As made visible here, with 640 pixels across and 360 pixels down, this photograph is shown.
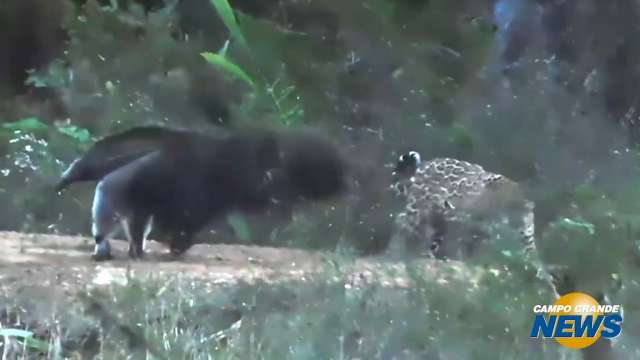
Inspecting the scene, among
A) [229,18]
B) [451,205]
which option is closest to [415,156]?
[451,205]

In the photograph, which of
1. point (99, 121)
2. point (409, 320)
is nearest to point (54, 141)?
point (99, 121)

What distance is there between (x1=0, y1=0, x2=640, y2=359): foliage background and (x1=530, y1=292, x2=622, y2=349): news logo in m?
0.26

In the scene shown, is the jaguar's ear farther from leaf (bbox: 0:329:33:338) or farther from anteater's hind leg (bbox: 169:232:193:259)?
leaf (bbox: 0:329:33:338)

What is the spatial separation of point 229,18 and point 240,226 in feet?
3.06

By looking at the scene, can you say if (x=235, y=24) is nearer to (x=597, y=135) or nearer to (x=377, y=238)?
(x=377, y=238)

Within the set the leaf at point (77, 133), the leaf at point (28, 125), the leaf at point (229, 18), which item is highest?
the leaf at point (229, 18)

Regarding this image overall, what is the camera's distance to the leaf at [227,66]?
13.0 ft

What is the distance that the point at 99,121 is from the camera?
12.9ft

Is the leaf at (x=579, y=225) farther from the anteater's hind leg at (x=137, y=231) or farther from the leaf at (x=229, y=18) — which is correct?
the anteater's hind leg at (x=137, y=231)

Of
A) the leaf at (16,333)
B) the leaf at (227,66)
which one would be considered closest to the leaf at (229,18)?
the leaf at (227,66)

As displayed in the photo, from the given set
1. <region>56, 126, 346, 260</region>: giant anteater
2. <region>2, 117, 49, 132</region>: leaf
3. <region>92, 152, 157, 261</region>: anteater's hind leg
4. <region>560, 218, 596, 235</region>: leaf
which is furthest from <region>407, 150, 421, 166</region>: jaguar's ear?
<region>2, 117, 49, 132</region>: leaf

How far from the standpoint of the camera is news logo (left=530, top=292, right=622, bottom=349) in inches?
132

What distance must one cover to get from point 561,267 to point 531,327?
0.29m

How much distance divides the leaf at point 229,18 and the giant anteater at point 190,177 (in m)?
0.46
